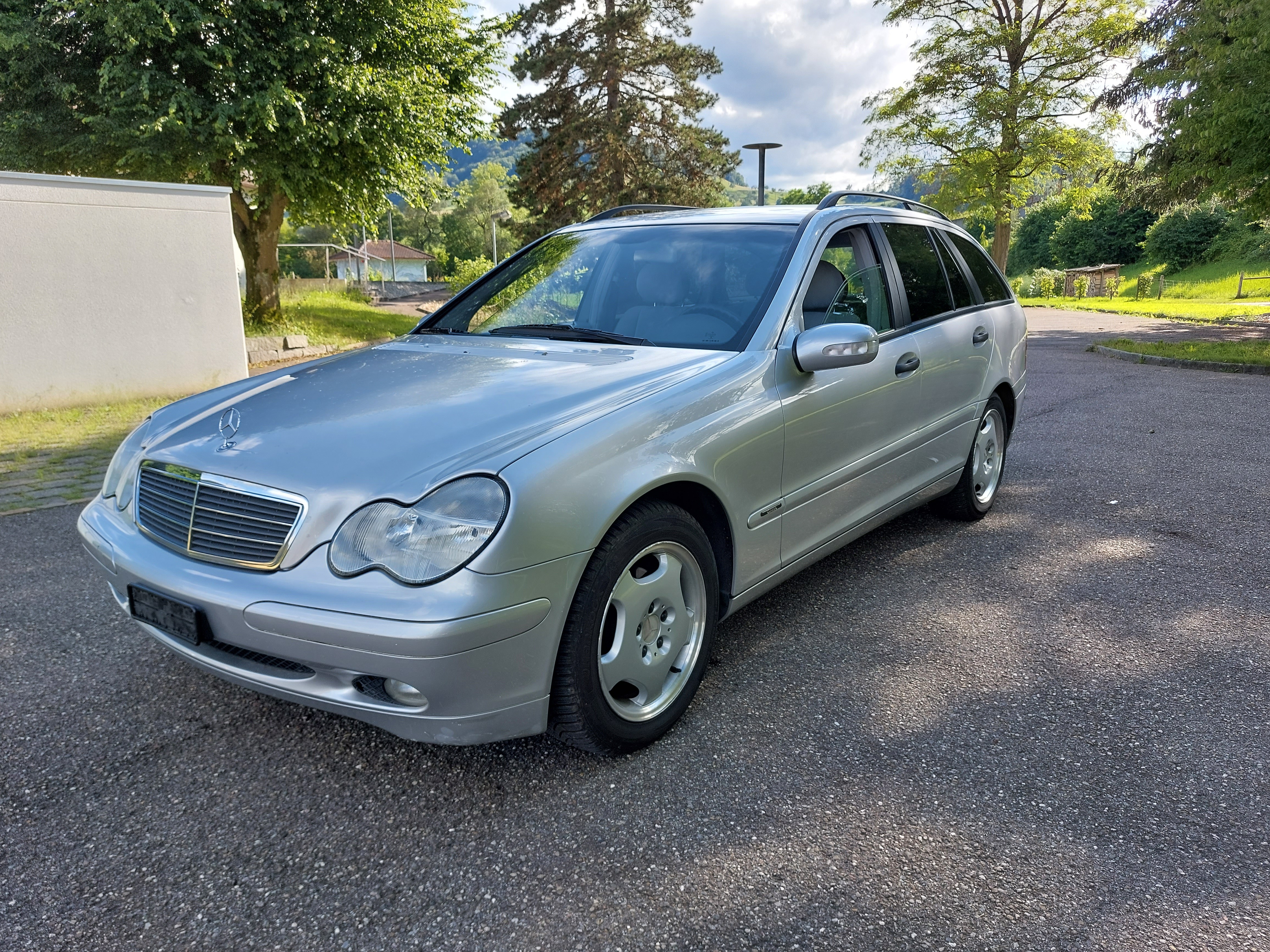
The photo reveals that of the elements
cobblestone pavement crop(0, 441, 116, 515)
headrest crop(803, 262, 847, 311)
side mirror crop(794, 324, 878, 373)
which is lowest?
cobblestone pavement crop(0, 441, 116, 515)

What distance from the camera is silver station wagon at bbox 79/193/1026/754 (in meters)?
2.23

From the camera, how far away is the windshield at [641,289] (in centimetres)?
336

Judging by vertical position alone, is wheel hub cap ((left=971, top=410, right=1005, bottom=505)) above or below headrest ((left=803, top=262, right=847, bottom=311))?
below

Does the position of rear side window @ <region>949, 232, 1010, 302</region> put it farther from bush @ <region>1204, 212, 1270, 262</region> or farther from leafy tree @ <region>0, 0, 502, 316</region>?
bush @ <region>1204, 212, 1270, 262</region>

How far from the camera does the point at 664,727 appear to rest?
2.79 metres

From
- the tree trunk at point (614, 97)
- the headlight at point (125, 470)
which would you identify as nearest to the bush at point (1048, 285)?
the tree trunk at point (614, 97)

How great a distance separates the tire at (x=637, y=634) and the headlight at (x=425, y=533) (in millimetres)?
354

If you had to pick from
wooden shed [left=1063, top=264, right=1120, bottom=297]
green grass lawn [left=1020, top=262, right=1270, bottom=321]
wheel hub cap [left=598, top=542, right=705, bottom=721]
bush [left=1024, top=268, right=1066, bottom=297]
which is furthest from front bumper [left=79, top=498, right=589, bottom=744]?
bush [left=1024, top=268, right=1066, bottom=297]

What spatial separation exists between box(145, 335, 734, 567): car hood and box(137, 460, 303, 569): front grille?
0.12 ft

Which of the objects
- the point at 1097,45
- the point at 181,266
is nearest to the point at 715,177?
the point at 1097,45

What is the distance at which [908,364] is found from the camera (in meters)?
3.91

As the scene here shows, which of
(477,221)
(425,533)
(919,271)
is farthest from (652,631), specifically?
(477,221)

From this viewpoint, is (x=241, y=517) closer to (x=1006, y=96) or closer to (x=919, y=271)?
(x=919, y=271)

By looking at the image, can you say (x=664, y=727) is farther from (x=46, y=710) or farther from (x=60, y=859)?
(x=46, y=710)
